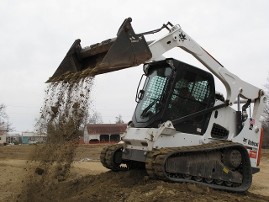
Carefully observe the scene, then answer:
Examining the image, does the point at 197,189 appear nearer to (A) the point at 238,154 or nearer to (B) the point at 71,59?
(A) the point at 238,154

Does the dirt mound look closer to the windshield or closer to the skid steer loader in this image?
the skid steer loader

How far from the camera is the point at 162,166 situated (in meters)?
7.52

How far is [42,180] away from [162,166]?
9.62ft

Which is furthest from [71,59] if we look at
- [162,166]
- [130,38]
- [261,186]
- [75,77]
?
[261,186]

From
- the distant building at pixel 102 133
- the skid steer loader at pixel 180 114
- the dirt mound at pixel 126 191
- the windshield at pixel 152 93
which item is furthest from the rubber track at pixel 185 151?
the distant building at pixel 102 133

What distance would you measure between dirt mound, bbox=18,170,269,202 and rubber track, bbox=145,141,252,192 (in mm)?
152

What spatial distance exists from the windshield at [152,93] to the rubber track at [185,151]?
1047 mm

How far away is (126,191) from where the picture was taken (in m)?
7.90

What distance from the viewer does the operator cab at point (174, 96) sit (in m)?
8.61

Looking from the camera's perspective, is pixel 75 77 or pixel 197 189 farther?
pixel 75 77

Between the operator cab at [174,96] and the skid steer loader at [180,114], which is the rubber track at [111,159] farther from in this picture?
the operator cab at [174,96]

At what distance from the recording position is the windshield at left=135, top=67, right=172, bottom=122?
28.7 ft

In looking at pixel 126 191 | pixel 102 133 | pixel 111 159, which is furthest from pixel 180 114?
pixel 102 133

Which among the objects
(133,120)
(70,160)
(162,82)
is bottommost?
(70,160)
